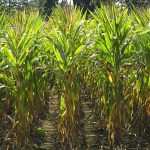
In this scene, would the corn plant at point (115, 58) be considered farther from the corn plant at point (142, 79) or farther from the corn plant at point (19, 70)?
the corn plant at point (19, 70)

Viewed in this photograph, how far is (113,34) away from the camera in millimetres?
4035

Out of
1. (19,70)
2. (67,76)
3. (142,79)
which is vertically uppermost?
(19,70)

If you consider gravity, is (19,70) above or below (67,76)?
above

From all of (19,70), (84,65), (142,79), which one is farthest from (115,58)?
(19,70)

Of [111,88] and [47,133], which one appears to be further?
[47,133]

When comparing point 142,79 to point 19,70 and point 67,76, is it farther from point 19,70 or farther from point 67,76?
point 19,70

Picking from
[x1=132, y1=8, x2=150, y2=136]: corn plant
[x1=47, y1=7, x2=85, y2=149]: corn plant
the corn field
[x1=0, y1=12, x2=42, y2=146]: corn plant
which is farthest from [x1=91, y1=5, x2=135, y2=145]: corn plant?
[x1=0, y1=12, x2=42, y2=146]: corn plant

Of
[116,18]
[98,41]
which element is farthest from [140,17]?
[98,41]

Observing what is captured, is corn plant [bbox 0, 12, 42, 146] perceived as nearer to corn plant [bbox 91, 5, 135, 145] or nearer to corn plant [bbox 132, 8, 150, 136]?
corn plant [bbox 91, 5, 135, 145]

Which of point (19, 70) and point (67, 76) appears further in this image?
point (67, 76)

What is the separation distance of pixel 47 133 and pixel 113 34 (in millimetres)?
1730

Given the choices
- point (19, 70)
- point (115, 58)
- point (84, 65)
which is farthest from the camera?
point (84, 65)

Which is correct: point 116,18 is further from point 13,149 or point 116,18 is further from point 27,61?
point 13,149

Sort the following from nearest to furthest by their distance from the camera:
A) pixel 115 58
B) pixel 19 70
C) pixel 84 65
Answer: pixel 19 70, pixel 115 58, pixel 84 65
